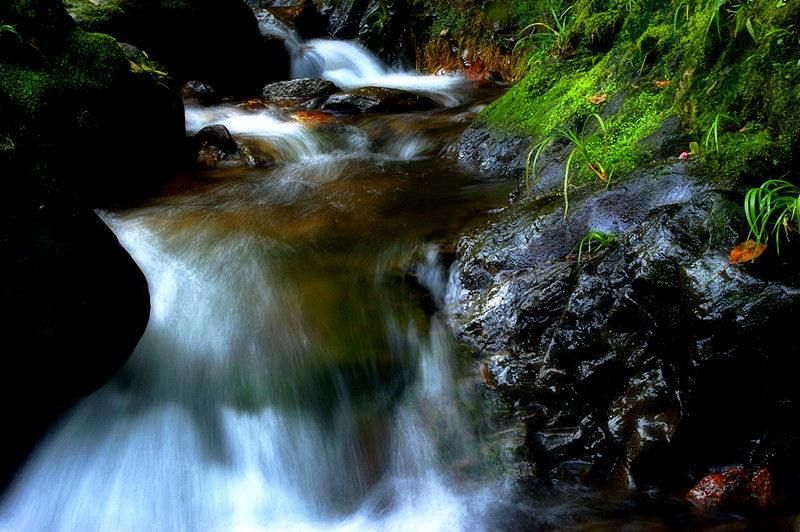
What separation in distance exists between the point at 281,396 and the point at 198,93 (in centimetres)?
734

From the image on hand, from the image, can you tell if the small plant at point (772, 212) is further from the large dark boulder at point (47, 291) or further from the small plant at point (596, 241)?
the large dark boulder at point (47, 291)

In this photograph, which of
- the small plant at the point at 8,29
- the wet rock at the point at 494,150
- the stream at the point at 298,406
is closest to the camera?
the stream at the point at 298,406

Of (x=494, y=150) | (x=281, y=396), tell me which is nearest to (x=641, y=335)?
(x=281, y=396)

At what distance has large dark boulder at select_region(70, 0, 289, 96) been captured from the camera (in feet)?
23.9

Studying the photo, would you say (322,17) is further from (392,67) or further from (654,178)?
(654,178)

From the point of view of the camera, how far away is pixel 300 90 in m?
9.28

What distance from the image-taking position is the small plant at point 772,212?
1.91m

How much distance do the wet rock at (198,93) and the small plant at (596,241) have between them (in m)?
7.76

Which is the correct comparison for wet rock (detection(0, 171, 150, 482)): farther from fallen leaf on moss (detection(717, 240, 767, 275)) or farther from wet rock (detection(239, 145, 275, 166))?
wet rock (detection(239, 145, 275, 166))

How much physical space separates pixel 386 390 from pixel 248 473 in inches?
36.1

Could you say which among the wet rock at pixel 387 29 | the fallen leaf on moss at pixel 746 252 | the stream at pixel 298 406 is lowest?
the stream at pixel 298 406

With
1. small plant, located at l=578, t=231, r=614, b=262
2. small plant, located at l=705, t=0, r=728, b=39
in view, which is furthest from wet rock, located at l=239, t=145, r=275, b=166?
small plant, located at l=705, t=0, r=728, b=39

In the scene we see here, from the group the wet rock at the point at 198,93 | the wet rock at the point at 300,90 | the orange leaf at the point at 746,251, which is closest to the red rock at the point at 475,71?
the wet rock at the point at 300,90

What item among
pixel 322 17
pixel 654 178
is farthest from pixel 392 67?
pixel 654 178
